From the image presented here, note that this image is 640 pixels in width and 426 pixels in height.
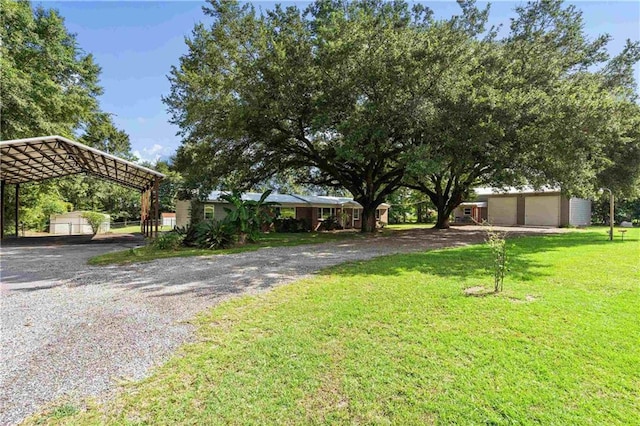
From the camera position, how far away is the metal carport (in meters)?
11.3

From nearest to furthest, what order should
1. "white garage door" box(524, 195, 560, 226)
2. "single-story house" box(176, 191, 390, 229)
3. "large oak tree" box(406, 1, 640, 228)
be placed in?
"large oak tree" box(406, 1, 640, 228) < "single-story house" box(176, 191, 390, 229) < "white garage door" box(524, 195, 560, 226)

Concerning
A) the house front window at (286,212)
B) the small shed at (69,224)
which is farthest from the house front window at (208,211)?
the small shed at (69,224)

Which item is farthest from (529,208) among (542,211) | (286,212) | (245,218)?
(245,218)

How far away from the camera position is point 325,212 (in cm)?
2472

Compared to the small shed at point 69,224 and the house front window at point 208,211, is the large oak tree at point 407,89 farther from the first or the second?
the small shed at point 69,224

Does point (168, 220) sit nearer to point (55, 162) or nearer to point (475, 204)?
point (55, 162)

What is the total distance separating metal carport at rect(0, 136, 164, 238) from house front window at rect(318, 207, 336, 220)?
11599 millimetres

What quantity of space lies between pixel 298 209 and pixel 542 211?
20163 mm

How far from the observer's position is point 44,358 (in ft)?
11.0

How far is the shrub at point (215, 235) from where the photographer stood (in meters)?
12.2

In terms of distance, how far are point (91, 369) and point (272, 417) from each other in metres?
2.03

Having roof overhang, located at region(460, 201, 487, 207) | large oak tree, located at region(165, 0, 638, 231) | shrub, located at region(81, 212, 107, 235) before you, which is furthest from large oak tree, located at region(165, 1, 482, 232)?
roof overhang, located at region(460, 201, 487, 207)

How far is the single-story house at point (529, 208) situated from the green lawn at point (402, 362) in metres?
22.3

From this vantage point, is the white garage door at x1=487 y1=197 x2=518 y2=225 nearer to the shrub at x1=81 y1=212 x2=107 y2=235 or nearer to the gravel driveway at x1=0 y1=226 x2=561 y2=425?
the gravel driveway at x1=0 y1=226 x2=561 y2=425
